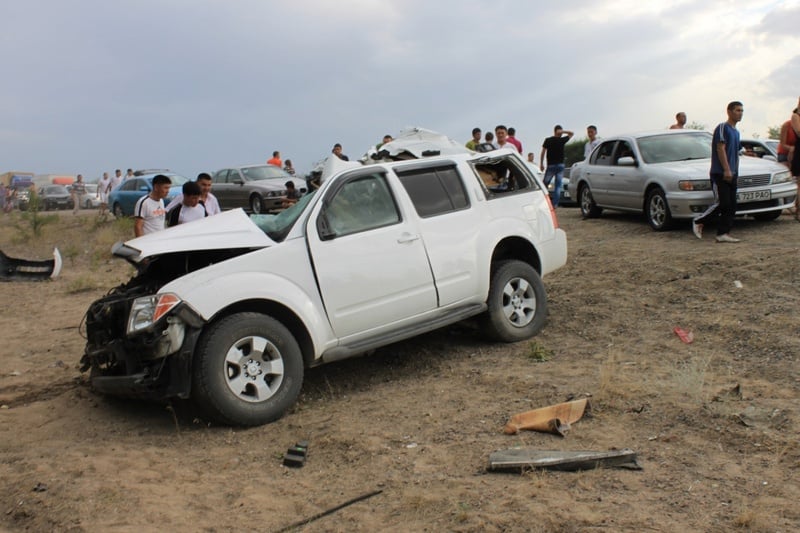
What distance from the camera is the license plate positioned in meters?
10.5

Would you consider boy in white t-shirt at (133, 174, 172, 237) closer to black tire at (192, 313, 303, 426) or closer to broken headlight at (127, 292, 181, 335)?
broken headlight at (127, 292, 181, 335)

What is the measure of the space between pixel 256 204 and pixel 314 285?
577 inches

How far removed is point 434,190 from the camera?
6.71m

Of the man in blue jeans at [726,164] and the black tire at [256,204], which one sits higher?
the black tire at [256,204]

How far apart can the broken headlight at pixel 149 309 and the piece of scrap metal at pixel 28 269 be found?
9160 mm

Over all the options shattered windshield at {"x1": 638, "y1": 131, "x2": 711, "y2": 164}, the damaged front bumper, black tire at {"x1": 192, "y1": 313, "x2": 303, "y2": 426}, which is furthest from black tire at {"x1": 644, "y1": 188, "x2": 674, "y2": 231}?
the damaged front bumper

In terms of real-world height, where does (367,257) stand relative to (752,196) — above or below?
above

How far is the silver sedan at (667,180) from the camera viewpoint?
10680 millimetres

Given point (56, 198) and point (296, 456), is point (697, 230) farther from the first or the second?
point (56, 198)

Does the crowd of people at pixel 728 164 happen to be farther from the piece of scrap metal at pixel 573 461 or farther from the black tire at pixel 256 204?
the black tire at pixel 256 204

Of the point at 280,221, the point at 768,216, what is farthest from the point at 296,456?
the point at 768,216

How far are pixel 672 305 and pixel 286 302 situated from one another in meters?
4.51

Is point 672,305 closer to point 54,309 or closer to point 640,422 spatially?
point 640,422

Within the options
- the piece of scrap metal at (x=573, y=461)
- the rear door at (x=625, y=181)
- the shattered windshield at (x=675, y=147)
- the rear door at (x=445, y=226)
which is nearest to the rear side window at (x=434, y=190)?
the rear door at (x=445, y=226)
